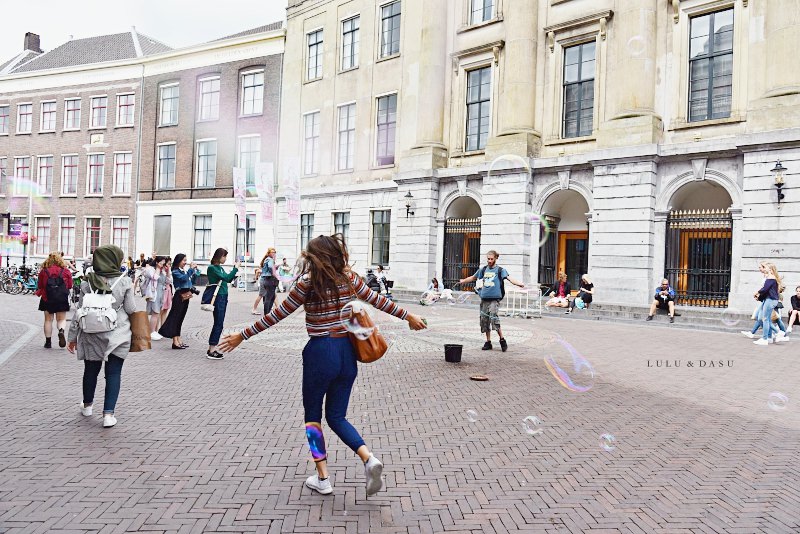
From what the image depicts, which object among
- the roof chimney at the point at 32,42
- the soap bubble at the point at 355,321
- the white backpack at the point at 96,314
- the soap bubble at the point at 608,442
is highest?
the roof chimney at the point at 32,42

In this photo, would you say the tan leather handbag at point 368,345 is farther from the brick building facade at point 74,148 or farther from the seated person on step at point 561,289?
the brick building facade at point 74,148

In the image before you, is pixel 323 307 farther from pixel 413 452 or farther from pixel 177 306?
pixel 177 306

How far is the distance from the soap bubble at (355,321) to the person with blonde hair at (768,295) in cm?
1202

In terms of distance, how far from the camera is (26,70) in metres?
42.9

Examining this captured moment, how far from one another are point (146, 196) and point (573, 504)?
3758 centimetres

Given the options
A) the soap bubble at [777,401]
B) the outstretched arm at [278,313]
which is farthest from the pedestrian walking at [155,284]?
the soap bubble at [777,401]

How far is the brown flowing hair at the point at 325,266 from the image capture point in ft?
13.7

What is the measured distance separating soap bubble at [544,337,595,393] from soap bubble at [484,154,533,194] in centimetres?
1126

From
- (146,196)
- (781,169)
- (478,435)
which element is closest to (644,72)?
(781,169)

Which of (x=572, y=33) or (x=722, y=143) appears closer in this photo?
(x=722, y=143)

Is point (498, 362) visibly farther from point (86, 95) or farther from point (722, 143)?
point (86, 95)

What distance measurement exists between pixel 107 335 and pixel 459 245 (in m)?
20.3

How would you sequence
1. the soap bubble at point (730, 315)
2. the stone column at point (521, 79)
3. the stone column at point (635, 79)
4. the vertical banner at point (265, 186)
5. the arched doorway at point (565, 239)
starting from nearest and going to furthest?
the soap bubble at point (730, 315) → the stone column at point (635, 79) → the stone column at point (521, 79) → the arched doorway at point (565, 239) → the vertical banner at point (265, 186)

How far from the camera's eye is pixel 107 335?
232 inches
